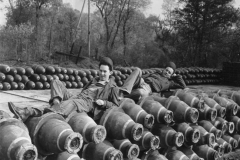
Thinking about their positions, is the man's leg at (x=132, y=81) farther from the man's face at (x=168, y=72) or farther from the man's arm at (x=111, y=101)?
the man's face at (x=168, y=72)

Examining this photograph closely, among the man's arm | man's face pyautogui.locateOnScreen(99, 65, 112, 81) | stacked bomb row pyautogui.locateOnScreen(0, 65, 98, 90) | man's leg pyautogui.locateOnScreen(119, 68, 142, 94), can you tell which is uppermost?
man's face pyautogui.locateOnScreen(99, 65, 112, 81)

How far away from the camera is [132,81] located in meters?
4.93

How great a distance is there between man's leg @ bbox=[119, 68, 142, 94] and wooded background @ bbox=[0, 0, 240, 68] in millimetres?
19995

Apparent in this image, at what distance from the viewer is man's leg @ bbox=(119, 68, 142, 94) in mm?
4705

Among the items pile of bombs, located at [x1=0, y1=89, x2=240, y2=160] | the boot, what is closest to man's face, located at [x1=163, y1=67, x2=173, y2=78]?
pile of bombs, located at [x1=0, y1=89, x2=240, y2=160]

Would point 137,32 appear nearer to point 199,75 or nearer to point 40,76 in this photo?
point 199,75

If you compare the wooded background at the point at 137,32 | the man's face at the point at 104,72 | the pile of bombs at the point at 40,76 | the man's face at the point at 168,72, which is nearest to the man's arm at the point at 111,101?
the man's face at the point at 104,72

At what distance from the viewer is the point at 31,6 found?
38750 mm

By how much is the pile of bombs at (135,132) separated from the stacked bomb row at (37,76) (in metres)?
7.27

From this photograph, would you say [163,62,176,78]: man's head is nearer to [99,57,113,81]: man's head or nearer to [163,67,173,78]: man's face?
[163,67,173,78]: man's face

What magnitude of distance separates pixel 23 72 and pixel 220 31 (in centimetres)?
2653

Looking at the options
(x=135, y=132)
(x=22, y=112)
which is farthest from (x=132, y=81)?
(x=22, y=112)

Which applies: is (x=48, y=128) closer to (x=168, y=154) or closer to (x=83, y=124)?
(x=83, y=124)

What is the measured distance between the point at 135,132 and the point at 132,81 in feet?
5.41
